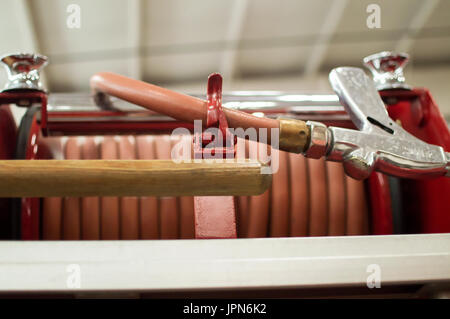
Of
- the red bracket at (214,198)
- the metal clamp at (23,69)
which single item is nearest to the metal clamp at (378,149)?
the red bracket at (214,198)

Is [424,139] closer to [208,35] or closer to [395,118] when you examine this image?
[395,118]

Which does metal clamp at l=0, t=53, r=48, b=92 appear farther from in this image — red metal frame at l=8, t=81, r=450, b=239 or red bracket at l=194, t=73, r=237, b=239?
A: red bracket at l=194, t=73, r=237, b=239

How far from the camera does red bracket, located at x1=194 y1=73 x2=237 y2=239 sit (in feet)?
2.38

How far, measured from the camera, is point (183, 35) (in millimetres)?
4828

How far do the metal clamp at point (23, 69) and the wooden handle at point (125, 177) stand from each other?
529 millimetres

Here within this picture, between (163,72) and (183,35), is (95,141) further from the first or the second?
(163,72)

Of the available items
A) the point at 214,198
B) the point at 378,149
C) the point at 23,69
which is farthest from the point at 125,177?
the point at 23,69

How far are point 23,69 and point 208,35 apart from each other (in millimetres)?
3956


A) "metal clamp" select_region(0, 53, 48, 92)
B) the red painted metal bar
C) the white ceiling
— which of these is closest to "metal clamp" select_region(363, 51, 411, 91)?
the red painted metal bar

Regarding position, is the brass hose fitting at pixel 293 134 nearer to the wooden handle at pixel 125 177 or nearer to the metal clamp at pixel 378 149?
the metal clamp at pixel 378 149

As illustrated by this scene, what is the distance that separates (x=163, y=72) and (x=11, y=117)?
14.1ft

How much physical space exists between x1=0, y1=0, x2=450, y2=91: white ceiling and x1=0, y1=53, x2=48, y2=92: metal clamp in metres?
3.23

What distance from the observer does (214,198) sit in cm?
88

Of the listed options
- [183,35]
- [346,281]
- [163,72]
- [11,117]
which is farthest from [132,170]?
[163,72]
